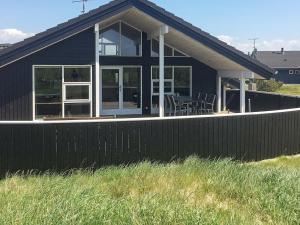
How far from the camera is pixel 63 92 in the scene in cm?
1872

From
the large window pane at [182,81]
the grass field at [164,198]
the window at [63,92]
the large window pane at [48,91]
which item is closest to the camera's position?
the grass field at [164,198]

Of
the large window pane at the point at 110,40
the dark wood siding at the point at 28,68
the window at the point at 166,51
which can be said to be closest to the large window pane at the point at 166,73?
the window at the point at 166,51

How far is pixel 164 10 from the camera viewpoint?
18.6 meters

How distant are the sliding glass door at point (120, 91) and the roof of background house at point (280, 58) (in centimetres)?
6626

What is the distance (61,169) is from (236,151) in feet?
15.2

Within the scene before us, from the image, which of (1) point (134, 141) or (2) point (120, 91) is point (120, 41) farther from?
(1) point (134, 141)

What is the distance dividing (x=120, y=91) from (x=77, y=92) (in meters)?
3.37

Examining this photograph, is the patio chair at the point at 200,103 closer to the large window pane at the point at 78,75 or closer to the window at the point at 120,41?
the window at the point at 120,41

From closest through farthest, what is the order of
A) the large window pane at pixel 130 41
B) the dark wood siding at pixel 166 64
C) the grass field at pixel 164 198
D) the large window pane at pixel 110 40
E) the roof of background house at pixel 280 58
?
1. the grass field at pixel 164 198
2. the large window pane at pixel 110 40
3. the large window pane at pixel 130 41
4. the dark wood siding at pixel 166 64
5. the roof of background house at pixel 280 58

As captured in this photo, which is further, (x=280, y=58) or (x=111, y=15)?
(x=280, y=58)

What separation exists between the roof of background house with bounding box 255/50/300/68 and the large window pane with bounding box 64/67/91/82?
69.9 meters

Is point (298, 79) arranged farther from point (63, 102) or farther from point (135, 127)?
point (135, 127)

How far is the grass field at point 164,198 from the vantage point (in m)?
5.61

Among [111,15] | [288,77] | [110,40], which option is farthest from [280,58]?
[111,15]
